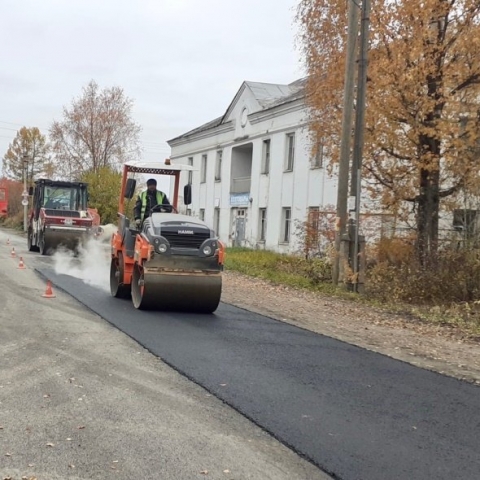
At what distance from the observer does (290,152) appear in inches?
1204

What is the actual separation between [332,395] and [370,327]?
4787 millimetres

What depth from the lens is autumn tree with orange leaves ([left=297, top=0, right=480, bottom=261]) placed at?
1481 centimetres

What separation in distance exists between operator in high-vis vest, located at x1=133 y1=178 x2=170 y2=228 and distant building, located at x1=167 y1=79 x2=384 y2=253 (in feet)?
43.6

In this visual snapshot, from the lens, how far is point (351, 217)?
15312 mm

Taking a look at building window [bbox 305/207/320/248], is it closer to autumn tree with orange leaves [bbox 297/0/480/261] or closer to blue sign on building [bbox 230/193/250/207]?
autumn tree with orange leaves [bbox 297/0/480/261]

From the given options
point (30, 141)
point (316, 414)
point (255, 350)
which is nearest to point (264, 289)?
point (255, 350)

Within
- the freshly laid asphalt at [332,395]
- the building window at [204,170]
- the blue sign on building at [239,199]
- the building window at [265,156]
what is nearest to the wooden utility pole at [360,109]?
the freshly laid asphalt at [332,395]

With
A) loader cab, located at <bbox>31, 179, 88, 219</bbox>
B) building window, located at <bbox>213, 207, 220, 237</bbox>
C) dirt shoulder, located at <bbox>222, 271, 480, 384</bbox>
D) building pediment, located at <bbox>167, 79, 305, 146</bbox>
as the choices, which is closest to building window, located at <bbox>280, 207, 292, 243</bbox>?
building pediment, located at <bbox>167, 79, 305, 146</bbox>

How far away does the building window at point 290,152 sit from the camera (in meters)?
30.1

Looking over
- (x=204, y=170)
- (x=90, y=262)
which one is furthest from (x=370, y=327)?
(x=204, y=170)

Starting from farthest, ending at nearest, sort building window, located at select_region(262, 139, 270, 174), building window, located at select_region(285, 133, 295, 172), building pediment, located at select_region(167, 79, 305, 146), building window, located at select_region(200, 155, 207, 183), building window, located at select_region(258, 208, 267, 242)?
1. building window, located at select_region(200, 155, 207, 183)
2. building pediment, located at select_region(167, 79, 305, 146)
3. building window, located at select_region(262, 139, 270, 174)
4. building window, located at select_region(258, 208, 267, 242)
5. building window, located at select_region(285, 133, 295, 172)

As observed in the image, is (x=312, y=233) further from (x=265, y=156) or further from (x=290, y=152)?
(x=265, y=156)

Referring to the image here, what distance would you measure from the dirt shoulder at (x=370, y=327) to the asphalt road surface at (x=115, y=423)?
322 cm

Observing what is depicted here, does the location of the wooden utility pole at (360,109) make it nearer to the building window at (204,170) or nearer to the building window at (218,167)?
the building window at (218,167)
